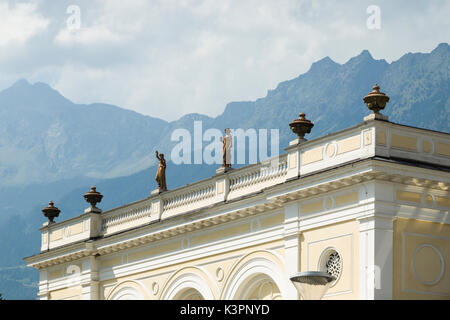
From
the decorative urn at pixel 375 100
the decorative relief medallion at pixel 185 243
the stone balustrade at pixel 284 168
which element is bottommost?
the decorative relief medallion at pixel 185 243

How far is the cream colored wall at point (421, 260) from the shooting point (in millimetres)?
27000

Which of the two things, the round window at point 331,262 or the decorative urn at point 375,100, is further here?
the round window at point 331,262

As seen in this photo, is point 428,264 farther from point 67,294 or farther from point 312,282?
point 67,294

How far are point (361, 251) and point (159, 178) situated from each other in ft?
38.1

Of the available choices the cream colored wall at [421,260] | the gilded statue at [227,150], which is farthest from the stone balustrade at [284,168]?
the cream colored wall at [421,260]

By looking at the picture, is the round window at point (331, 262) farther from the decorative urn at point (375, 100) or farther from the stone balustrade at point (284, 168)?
the decorative urn at point (375, 100)

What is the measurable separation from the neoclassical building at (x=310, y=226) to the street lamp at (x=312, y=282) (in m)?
2.79

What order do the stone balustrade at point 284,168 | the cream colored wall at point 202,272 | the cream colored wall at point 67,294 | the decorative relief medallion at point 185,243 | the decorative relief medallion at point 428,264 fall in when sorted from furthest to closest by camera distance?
1. the cream colored wall at point 67,294
2. the decorative relief medallion at point 185,243
3. the cream colored wall at point 202,272
4. the decorative relief medallion at point 428,264
5. the stone balustrade at point 284,168

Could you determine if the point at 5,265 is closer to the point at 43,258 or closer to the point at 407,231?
the point at 43,258

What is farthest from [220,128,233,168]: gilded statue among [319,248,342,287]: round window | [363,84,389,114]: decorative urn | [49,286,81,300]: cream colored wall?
[49,286,81,300]: cream colored wall

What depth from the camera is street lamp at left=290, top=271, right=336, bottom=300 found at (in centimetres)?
2339

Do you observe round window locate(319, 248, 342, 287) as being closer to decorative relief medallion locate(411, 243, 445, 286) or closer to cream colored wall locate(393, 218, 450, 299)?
cream colored wall locate(393, 218, 450, 299)

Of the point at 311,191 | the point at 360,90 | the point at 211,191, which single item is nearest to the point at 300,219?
the point at 311,191

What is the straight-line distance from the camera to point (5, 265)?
196500 millimetres
